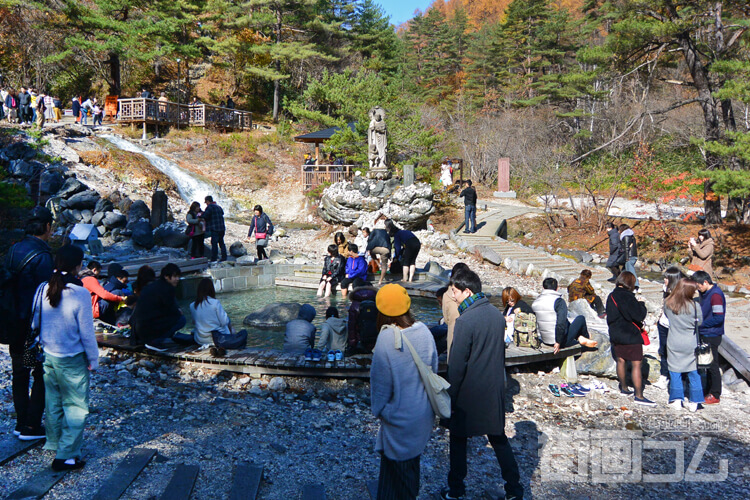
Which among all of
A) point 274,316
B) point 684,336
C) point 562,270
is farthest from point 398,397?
point 562,270

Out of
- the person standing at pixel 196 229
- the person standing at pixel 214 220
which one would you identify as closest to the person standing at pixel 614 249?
the person standing at pixel 214 220

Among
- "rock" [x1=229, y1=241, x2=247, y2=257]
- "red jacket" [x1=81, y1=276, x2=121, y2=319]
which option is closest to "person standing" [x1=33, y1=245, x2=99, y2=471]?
"red jacket" [x1=81, y1=276, x2=121, y2=319]

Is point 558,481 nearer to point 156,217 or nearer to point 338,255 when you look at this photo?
point 338,255

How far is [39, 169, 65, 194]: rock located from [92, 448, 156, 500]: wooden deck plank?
14.5m

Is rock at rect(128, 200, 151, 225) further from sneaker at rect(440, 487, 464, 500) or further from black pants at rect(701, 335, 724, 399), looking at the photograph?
black pants at rect(701, 335, 724, 399)

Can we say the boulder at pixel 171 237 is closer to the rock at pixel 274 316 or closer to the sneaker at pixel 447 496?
the rock at pixel 274 316

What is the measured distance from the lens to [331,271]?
1085cm

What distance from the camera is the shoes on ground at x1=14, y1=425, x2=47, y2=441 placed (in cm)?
420

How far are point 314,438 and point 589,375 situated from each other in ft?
13.2

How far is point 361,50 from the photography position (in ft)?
129

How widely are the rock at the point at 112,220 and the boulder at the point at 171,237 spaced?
1070mm

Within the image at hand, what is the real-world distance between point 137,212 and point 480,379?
14.6 meters

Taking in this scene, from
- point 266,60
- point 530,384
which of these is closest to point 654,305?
point 530,384

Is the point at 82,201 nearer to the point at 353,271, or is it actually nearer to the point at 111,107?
the point at 353,271
